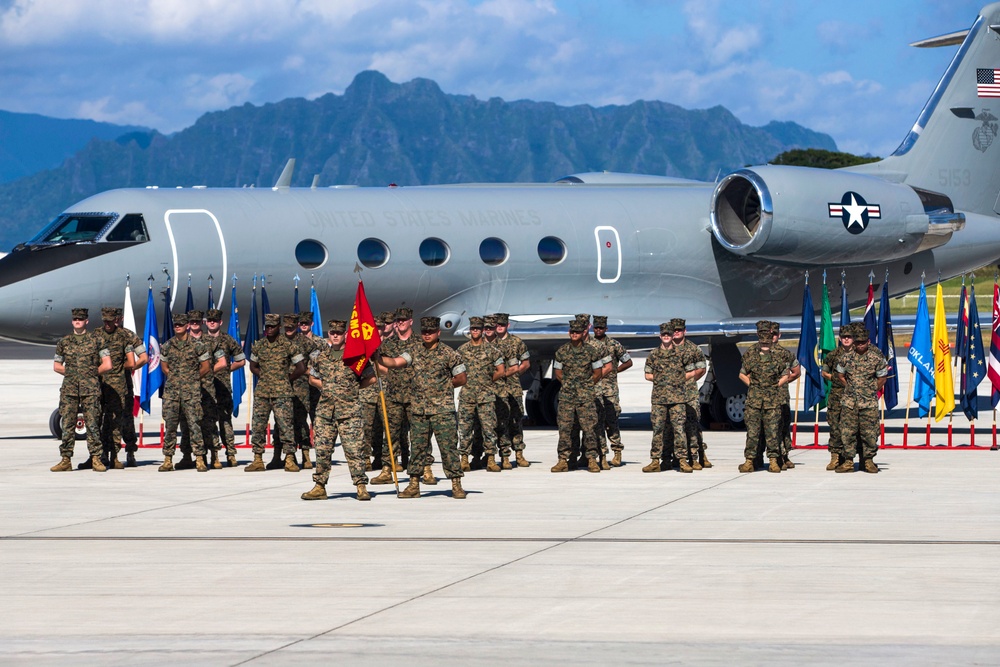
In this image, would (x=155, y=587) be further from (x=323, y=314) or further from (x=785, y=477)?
(x=323, y=314)

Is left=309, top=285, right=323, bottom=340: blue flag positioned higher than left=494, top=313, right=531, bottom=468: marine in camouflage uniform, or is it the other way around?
left=309, top=285, right=323, bottom=340: blue flag

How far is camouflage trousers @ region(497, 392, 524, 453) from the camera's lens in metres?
18.0

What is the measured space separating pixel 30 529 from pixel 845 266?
15.7m

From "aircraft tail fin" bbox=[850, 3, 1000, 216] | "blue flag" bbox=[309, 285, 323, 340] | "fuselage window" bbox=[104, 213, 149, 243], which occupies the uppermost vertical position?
"aircraft tail fin" bbox=[850, 3, 1000, 216]

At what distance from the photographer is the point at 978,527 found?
12.8 m

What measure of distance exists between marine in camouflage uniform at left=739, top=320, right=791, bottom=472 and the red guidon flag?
4.74 metres

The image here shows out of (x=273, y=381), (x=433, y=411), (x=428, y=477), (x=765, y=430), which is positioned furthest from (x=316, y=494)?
(x=765, y=430)

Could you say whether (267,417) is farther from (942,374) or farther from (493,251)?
(942,374)

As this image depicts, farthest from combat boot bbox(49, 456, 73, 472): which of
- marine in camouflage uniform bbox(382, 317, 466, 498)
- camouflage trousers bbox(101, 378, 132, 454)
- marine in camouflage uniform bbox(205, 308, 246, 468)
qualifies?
marine in camouflage uniform bbox(382, 317, 466, 498)

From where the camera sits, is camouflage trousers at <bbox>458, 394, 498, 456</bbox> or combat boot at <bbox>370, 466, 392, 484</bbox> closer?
combat boot at <bbox>370, 466, 392, 484</bbox>

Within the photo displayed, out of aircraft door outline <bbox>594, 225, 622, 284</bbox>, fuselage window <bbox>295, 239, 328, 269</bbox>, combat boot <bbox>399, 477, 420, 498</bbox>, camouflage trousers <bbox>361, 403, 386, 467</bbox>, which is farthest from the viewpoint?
aircraft door outline <bbox>594, 225, 622, 284</bbox>

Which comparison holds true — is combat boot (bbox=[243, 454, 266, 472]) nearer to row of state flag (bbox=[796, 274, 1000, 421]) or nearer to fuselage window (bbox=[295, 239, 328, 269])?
fuselage window (bbox=[295, 239, 328, 269])

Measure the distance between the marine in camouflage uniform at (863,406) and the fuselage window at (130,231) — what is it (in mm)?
10240

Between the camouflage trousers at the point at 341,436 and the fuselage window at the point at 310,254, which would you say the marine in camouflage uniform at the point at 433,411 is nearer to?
the camouflage trousers at the point at 341,436
